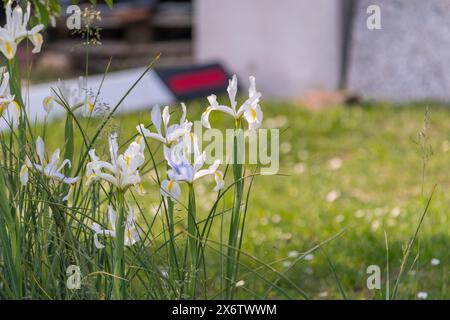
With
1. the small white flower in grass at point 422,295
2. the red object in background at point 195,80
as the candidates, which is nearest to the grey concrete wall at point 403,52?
the red object in background at point 195,80

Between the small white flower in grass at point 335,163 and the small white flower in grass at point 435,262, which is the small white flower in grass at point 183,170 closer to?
the small white flower in grass at point 435,262

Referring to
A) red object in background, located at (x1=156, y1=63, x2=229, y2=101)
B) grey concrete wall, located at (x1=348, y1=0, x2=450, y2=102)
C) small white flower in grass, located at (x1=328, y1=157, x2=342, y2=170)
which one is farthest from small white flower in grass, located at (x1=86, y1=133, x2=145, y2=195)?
red object in background, located at (x1=156, y1=63, x2=229, y2=101)

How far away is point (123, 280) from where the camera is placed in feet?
7.27

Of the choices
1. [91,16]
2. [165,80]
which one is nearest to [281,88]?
[165,80]

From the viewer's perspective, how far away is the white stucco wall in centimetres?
783

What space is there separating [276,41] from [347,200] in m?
3.13

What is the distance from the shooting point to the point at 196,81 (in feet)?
26.7

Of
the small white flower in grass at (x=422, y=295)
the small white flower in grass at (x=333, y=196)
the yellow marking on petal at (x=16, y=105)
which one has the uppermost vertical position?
the yellow marking on petal at (x=16, y=105)

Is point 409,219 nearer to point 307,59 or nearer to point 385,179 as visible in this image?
point 385,179

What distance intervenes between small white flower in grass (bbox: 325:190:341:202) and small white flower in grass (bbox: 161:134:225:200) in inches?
129

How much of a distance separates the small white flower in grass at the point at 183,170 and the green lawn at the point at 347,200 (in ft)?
2.00

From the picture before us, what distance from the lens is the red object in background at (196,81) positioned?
8.05 m

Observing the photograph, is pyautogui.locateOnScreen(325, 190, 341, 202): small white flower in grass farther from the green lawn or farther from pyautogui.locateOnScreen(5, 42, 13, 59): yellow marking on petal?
pyautogui.locateOnScreen(5, 42, 13, 59): yellow marking on petal
